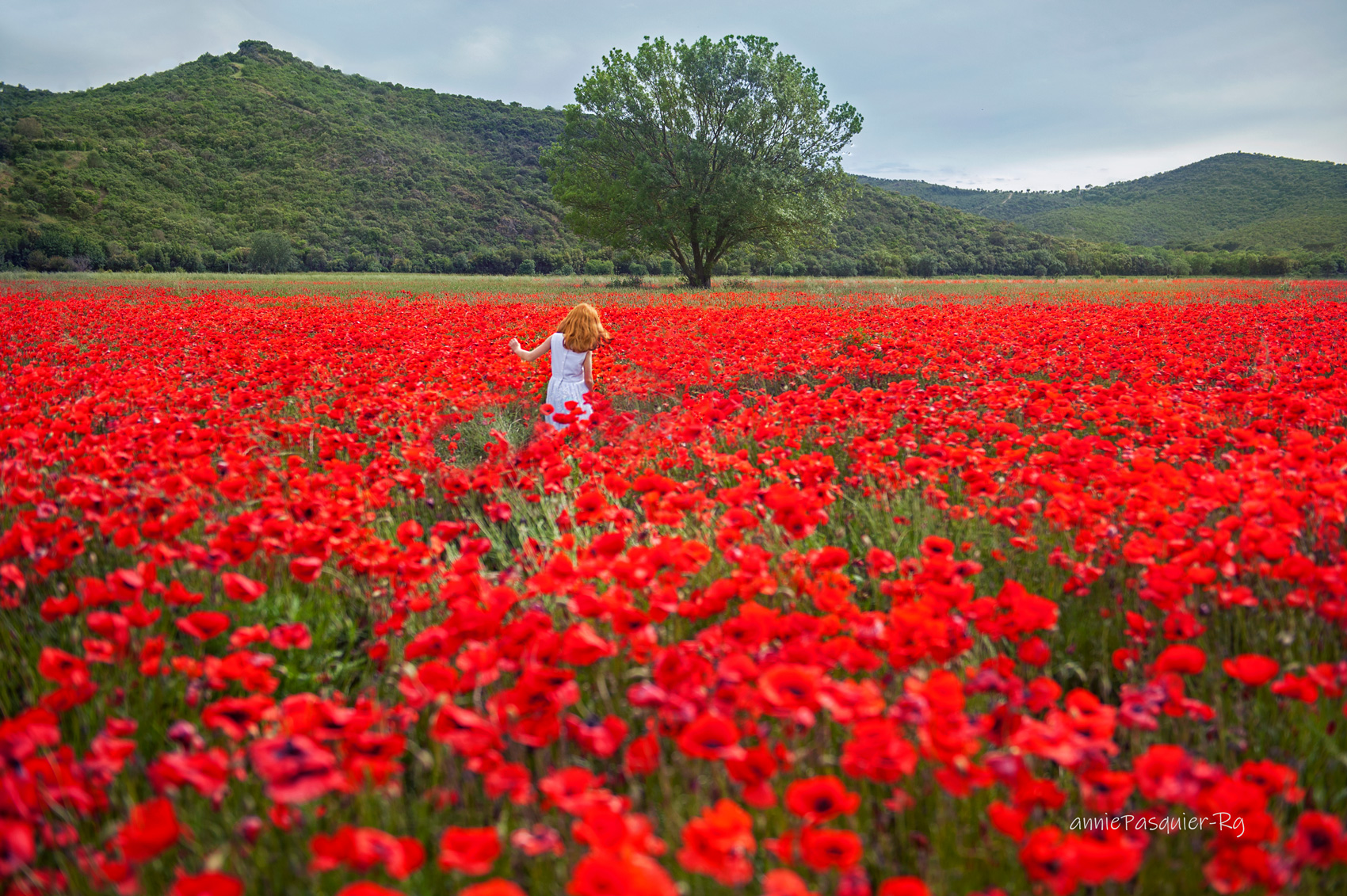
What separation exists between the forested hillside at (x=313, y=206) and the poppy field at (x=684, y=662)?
107ft

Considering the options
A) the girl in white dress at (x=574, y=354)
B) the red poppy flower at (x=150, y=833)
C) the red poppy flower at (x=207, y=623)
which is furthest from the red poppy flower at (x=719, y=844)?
the girl in white dress at (x=574, y=354)

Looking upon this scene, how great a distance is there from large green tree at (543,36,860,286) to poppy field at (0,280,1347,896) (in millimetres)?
25714

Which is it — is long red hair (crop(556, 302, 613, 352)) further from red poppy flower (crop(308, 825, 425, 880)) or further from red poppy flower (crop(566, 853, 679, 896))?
red poppy flower (crop(566, 853, 679, 896))

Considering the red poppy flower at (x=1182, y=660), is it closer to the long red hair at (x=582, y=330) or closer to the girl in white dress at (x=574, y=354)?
the girl in white dress at (x=574, y=354)

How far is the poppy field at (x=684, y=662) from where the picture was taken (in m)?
1.18

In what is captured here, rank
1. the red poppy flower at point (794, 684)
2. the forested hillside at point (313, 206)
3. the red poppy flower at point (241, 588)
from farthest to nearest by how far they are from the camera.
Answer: the forested hillside at point (313, 206), the red poppy flower at point (241, 588), the red poppy flower at point (794, 684)

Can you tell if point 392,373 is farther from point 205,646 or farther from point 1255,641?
point 1255,641

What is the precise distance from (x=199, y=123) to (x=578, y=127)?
7218 cm

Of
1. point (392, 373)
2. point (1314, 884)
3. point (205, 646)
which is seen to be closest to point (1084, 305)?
point (392, 373)

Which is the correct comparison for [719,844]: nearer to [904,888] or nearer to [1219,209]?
[904,888]

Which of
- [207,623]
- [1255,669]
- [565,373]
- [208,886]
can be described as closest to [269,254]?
[565,373]

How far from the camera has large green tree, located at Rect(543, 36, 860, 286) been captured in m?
28.1

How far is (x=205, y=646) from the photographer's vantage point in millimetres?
2346

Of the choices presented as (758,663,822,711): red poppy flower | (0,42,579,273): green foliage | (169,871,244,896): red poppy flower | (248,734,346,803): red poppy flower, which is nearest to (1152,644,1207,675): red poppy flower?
(758,663,822,711): red poppy flower
